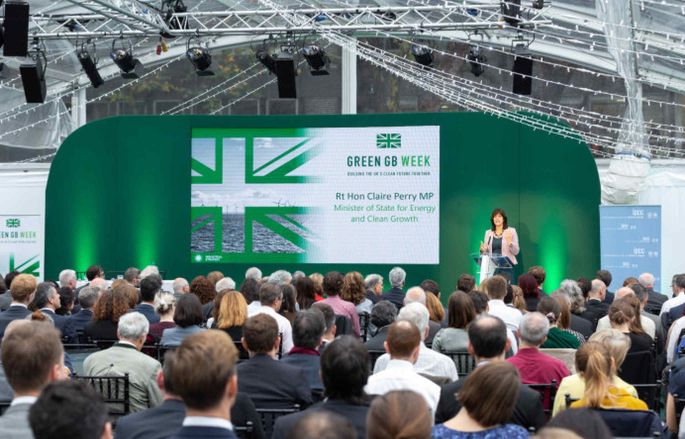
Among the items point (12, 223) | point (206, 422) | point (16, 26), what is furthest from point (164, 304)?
point (12, 223)

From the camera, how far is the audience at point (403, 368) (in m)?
4.83

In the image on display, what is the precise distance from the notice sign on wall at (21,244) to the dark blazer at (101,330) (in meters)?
10.4

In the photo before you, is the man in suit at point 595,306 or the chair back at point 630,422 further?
the man in suit at point 595,306

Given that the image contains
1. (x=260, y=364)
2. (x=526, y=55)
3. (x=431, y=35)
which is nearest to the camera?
(x=260, y=364)

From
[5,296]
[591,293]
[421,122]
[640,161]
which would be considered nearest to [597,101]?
[640,161]

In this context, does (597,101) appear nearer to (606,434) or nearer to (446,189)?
(446,189)

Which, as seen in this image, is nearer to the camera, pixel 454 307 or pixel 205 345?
pixel 205 345

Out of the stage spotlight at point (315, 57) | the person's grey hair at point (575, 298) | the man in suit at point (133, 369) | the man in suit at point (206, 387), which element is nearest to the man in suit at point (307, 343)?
the man in suit at point (133, 369)

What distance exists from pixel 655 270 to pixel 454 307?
8.61 metres

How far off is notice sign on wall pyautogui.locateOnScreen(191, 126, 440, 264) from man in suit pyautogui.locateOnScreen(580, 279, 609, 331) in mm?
5852

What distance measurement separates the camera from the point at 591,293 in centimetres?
995

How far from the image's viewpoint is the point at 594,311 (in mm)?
9391

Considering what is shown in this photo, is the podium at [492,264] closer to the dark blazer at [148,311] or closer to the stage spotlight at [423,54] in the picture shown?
the stage spotlight at [423,54]

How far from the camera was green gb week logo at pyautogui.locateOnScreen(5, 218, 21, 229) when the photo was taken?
59.0 ft
